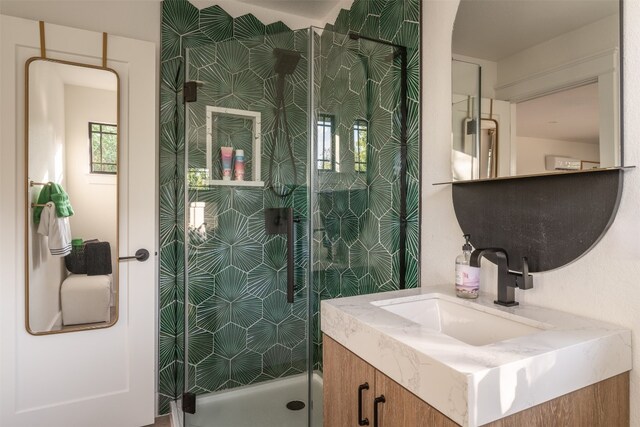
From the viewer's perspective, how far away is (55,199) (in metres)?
1.88

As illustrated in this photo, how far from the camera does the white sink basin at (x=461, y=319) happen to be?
1.15 m

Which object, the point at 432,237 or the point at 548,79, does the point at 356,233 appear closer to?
the point at 432,237

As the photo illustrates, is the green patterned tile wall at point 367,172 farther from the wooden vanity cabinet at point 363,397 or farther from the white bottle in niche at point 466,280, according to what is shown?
the wooden vanity cabinet at point 363,397

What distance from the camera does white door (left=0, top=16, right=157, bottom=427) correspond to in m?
1.82

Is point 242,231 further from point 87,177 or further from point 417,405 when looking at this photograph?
point 417,405

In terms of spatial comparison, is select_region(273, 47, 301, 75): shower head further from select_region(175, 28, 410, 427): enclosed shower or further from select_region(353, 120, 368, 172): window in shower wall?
select_region(353, 120, 368, 172): window in shower wall

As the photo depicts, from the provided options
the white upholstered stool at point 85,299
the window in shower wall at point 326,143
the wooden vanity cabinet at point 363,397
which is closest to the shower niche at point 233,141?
the window in shower wall at point 326,143

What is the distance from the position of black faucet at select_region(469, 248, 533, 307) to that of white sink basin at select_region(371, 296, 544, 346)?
0.08 metres

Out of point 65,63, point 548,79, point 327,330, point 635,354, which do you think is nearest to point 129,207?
point 65,63

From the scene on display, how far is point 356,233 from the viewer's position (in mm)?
1900

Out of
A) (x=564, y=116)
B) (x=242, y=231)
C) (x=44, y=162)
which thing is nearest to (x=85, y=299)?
(x=44, y=162)

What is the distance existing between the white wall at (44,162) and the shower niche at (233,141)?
2.36 feet

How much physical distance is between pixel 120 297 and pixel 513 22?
7.15ft

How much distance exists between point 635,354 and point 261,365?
148 centimetres
